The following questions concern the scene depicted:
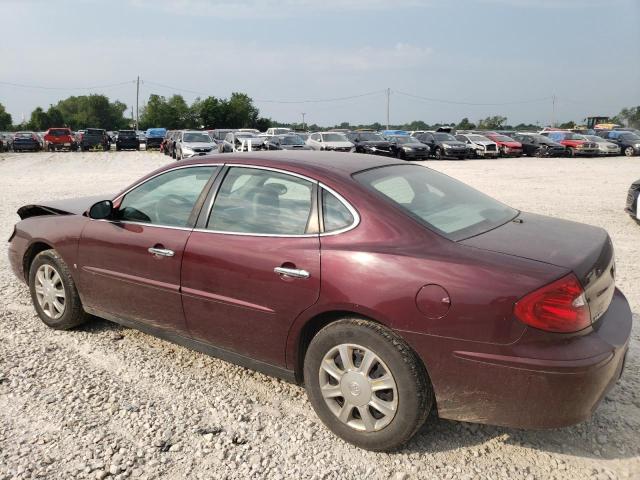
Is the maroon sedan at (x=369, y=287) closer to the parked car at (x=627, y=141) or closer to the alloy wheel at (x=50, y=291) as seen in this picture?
the alloy wheel at (x=50, y=291)

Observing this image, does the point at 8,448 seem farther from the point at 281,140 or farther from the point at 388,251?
the point at 281,140

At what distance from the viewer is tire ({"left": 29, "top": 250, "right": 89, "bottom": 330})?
4.13 m

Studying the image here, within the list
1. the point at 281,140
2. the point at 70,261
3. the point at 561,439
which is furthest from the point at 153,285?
the point at 281,140

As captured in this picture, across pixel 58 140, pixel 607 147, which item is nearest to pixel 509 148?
pixel 607 147

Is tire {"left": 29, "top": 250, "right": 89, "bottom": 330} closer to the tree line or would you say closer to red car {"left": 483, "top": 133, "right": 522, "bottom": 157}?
red car {"left": 483, "top": 133, "right": 522, "bottom": 157}

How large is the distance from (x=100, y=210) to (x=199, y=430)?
69.2 inches

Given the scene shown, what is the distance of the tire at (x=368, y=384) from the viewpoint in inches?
100

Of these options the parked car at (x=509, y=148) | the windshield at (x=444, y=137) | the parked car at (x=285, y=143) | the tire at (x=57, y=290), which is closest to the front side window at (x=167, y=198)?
the tire at (x=57, y=290)

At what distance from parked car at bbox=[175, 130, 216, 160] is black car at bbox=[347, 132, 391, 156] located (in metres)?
7.65

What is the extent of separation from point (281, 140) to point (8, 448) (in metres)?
24.5

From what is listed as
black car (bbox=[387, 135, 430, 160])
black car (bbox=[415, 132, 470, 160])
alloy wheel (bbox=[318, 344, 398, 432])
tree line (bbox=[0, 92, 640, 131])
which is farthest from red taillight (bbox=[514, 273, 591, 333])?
tree line (bbox=[0, 92, 640, 131])

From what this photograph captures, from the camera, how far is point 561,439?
2.87 m

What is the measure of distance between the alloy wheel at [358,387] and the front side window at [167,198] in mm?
1400

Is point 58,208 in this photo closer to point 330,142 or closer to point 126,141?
point 330,142
